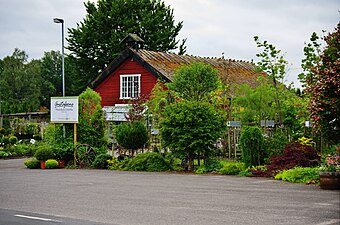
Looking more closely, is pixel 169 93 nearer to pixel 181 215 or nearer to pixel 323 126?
pixel 323 126

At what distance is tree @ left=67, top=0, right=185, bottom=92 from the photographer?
58344 mm

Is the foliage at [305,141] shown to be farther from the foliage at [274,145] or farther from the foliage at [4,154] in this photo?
the foliage at [4,154]

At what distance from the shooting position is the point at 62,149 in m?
27.6

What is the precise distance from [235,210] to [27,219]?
14.3 feet

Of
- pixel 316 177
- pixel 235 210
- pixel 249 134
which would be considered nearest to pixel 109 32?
pixel 249 134

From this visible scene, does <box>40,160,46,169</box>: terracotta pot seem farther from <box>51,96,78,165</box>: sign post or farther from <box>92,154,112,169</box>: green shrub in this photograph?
<box>92,154,112,169</box>: green shrub

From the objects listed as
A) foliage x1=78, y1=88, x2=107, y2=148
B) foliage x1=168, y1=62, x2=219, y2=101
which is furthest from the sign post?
foliage x1=168, y1=62, x2=219, y2=101

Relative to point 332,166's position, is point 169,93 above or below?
above

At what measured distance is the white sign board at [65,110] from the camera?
2769cm

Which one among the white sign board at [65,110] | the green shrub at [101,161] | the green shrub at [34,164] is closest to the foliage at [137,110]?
the white sign board at [65,110]

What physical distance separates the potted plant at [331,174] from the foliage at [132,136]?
11021 millimetres

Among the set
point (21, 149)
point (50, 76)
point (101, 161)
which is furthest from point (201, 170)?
point (50, 76)

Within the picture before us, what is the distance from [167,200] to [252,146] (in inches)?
296

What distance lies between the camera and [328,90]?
1714cm
